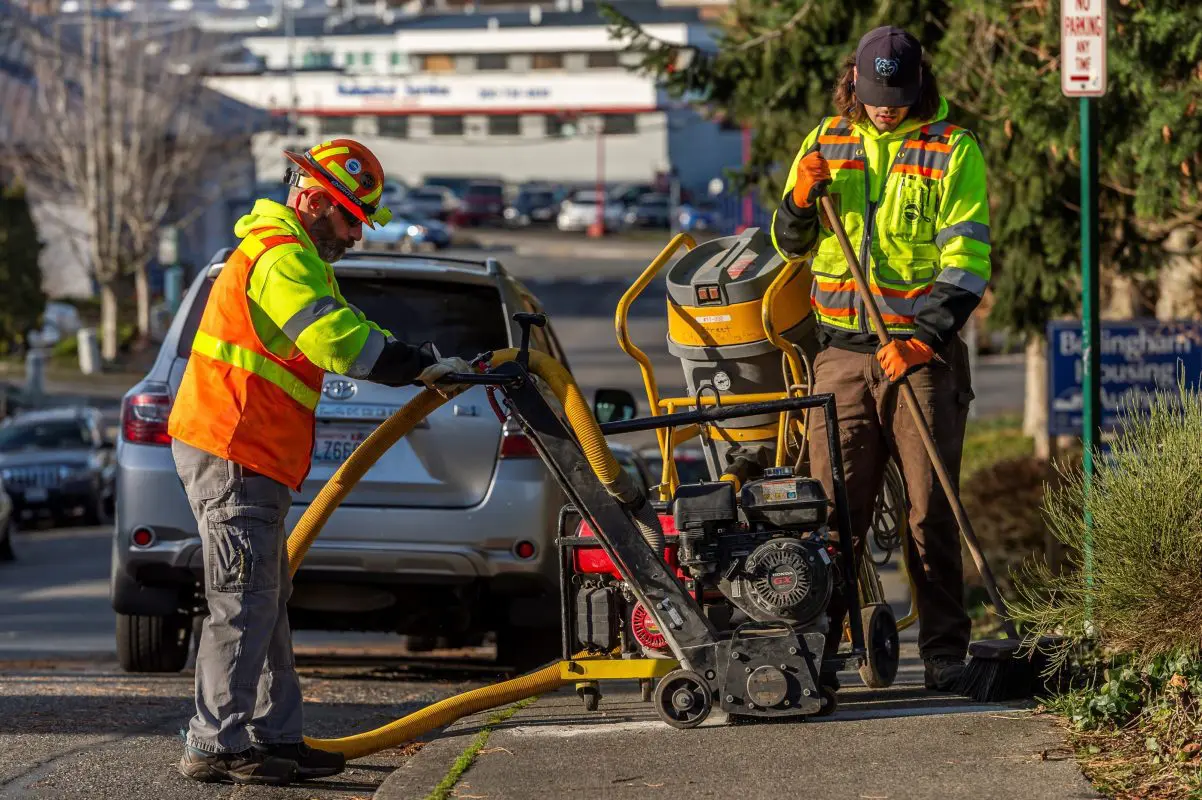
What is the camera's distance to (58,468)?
24.5m

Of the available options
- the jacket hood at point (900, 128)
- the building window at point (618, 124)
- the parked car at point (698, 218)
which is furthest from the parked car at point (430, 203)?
the jacket hood at point (900, 128)

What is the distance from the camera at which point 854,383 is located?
6.57m

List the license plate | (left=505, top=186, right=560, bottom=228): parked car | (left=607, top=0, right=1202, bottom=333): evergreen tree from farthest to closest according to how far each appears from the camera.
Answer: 1. (left=505, top=186, right=560, bottom=228): parked car
2. (left=607, top=0, right=1202, bottom=333): evergreen tree
3. the license plate

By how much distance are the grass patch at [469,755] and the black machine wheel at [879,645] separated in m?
1.19

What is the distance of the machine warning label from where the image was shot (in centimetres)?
589

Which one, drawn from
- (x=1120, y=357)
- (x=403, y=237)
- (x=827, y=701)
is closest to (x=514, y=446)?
(x=827, y=701)

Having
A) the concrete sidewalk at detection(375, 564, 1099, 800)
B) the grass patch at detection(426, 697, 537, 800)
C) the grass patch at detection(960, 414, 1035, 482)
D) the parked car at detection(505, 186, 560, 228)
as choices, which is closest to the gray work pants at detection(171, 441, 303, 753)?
the concrete sidewalk at detection(375, 564, 1099, 800)

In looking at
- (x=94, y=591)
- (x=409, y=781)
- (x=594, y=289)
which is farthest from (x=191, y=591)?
(x=594, y=289)

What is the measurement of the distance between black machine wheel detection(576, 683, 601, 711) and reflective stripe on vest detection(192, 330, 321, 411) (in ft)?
4.37

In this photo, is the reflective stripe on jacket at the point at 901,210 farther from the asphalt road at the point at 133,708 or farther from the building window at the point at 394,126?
the building window at the point at 394,126

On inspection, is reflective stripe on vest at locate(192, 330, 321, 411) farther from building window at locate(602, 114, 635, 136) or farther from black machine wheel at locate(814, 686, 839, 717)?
building window at locate(602, 114, 635, 136)

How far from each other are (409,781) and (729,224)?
2697 inches

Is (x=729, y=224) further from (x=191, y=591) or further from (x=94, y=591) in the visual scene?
(x=191, y=591)

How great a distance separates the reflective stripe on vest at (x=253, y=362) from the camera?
226 inches
